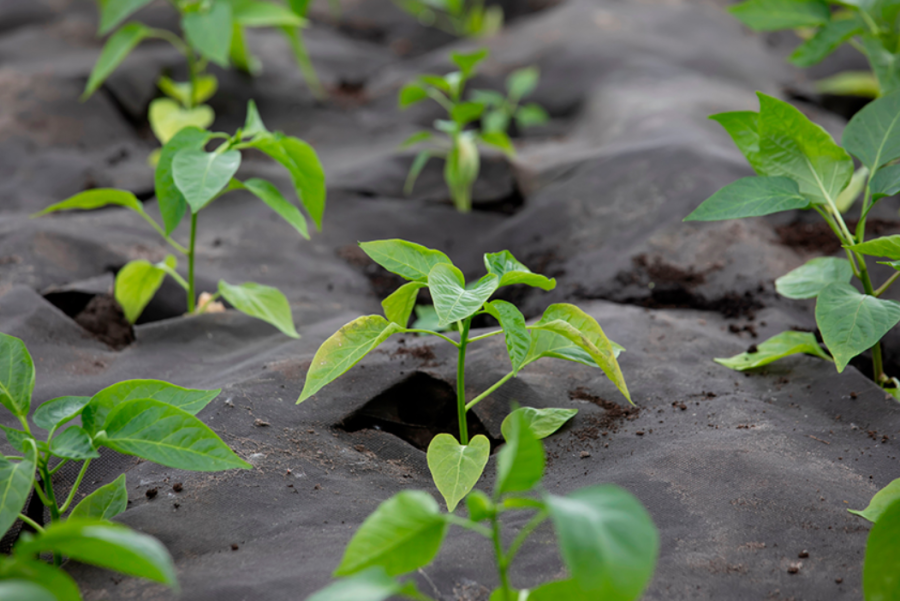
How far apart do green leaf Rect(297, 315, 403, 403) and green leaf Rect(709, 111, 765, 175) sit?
3.04ft

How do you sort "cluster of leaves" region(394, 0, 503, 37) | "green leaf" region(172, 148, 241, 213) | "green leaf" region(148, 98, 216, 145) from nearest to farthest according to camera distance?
"green leaf" region(172, 148, 241, 213), "green leaf" region(148, 98, 216, 145), "cluster of leaves" region(394, 0, 503, 37)

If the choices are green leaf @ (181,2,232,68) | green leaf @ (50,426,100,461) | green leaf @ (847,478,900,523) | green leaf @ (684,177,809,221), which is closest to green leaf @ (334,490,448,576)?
green leaf @ (50,426,100,461)

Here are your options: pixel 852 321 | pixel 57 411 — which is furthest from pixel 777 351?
pixel 57 411

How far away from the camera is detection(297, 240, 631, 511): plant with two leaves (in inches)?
43.2

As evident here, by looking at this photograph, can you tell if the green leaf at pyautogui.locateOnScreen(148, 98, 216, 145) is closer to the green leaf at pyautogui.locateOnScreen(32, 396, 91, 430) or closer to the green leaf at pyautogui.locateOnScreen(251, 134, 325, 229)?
the green leaf at pyautogui.locateOnScreen(251, 134, 325, 229)

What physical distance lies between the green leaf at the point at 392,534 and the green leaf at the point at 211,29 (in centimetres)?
229

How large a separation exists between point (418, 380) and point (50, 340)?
39.6 inches

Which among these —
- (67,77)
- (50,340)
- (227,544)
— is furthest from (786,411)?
(67,77)

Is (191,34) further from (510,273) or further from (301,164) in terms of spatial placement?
(510,273)

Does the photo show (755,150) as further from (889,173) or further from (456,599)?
(456,599)

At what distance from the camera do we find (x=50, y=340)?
1.67m

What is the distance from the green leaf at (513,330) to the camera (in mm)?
1092

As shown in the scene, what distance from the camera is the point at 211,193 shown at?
1430 millimetres

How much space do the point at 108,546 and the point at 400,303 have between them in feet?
2.24
